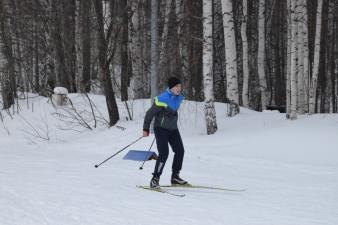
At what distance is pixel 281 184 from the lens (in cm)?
908

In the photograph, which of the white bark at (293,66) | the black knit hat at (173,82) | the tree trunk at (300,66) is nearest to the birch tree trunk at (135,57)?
the tree trunk at (300,66)

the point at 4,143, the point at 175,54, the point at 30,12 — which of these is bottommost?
the point at 4,143

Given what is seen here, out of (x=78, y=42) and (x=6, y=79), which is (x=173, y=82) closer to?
(x=6, y=79)

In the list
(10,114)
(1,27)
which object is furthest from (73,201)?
(1,27)

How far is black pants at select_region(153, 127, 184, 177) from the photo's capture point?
27.0 feet

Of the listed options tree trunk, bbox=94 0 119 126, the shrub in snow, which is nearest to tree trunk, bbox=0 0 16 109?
the shrub in snow

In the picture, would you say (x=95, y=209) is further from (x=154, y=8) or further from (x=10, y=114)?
(x=10, y=114)

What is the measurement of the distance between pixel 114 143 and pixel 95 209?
7206mm

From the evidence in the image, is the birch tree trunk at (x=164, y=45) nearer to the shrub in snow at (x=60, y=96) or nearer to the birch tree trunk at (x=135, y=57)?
the birch tree trunk at (x=135, y=57)

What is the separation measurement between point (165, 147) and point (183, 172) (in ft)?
6.61

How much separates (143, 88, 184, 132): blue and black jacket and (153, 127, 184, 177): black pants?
0.11m

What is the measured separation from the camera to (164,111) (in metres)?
8.16

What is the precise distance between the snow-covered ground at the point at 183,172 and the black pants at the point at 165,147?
0.43 metres

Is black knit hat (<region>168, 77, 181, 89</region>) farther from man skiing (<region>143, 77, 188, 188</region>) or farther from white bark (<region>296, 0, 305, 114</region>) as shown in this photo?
white bark (<region>296, 0, 305, 114</region>)
